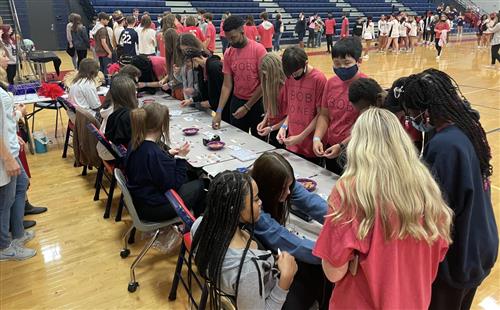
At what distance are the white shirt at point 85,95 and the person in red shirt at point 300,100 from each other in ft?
7.60

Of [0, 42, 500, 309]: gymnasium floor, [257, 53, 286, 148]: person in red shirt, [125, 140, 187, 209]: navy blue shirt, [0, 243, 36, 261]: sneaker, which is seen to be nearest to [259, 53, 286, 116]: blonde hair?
[257, 53, 286, 148]: person in red shirt

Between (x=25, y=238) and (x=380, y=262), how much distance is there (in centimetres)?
310

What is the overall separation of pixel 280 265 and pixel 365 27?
576 inches

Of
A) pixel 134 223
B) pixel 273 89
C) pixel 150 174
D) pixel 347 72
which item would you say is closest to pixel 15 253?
pixel 134 223

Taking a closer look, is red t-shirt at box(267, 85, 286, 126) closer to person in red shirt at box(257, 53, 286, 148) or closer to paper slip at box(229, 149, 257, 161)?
person in red shirt at box(257, 53, 286, 148)

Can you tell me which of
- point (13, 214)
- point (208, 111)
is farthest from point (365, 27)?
point (13, 214)

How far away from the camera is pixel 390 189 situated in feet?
4.06

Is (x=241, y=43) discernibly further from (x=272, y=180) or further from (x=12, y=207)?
(x=12, y=207)

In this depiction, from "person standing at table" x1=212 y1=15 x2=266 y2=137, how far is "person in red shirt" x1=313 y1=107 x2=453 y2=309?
2434mm

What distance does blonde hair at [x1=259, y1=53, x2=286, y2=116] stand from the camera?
3.29 meters

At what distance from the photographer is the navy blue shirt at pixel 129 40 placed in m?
8.31

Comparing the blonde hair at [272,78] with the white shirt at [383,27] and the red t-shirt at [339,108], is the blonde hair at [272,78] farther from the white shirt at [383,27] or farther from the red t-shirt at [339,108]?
the white shirt at [383,27]

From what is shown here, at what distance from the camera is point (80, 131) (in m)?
4.13

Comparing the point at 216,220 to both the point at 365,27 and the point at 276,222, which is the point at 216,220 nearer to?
the point at 276,222
